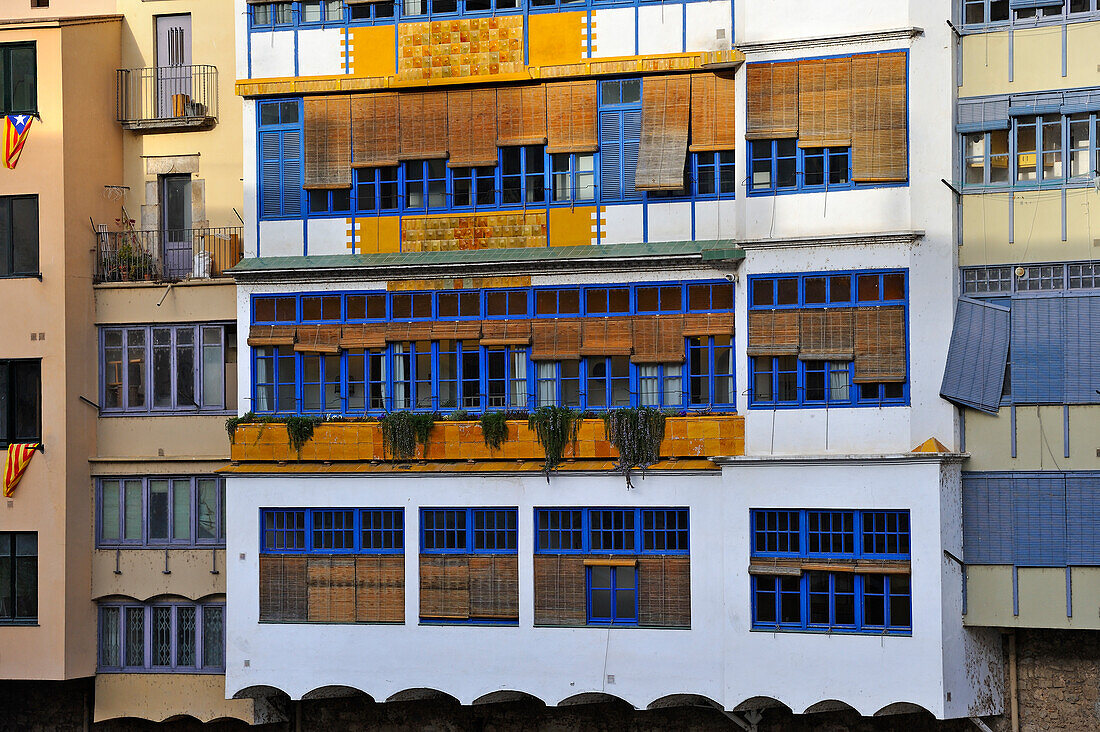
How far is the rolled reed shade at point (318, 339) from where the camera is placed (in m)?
26.5

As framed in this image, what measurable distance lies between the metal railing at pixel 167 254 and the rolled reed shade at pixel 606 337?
24.6 ft

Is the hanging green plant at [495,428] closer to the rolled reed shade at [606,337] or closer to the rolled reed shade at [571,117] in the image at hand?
the rolled reed shade at [606,337]

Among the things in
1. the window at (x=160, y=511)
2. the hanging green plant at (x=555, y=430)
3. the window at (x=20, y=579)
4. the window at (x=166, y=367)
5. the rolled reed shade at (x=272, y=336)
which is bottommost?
the window at (x=20, y=579)

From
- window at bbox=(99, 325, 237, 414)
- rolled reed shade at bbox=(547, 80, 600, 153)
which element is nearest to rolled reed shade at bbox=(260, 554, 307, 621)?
window at bbox=(99, 325, 237, 414)

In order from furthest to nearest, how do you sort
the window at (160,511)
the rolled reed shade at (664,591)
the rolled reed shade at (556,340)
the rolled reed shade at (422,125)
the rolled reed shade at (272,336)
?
1. the window at (160,511)
2. the rolled reed shade at (272,336)
3. the rolled reed shade at (422,125)
4. the rolled reed shade at (556,340)
5. the rolled reed shade at (664,591)

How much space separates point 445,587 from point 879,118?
1065 centimetres

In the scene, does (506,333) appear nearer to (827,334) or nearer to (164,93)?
(827,334)

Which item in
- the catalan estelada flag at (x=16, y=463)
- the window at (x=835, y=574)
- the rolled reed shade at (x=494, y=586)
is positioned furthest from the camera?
the catalan estelada flag at (x=16, y=463)

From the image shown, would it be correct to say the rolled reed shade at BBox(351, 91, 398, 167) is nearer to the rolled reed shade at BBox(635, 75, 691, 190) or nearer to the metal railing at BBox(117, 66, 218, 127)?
the metal railing at BBox(117, 66, 218, 127)

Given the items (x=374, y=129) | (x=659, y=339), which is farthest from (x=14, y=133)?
(x=659, y=339)

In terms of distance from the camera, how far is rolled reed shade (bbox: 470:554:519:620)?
2531 centimetres

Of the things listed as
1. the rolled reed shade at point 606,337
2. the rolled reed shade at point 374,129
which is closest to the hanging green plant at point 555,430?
the rolled reed shade at point 606,337

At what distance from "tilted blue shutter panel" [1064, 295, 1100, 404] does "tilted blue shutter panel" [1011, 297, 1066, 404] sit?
0.09 metres

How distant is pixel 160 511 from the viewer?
28422mm
